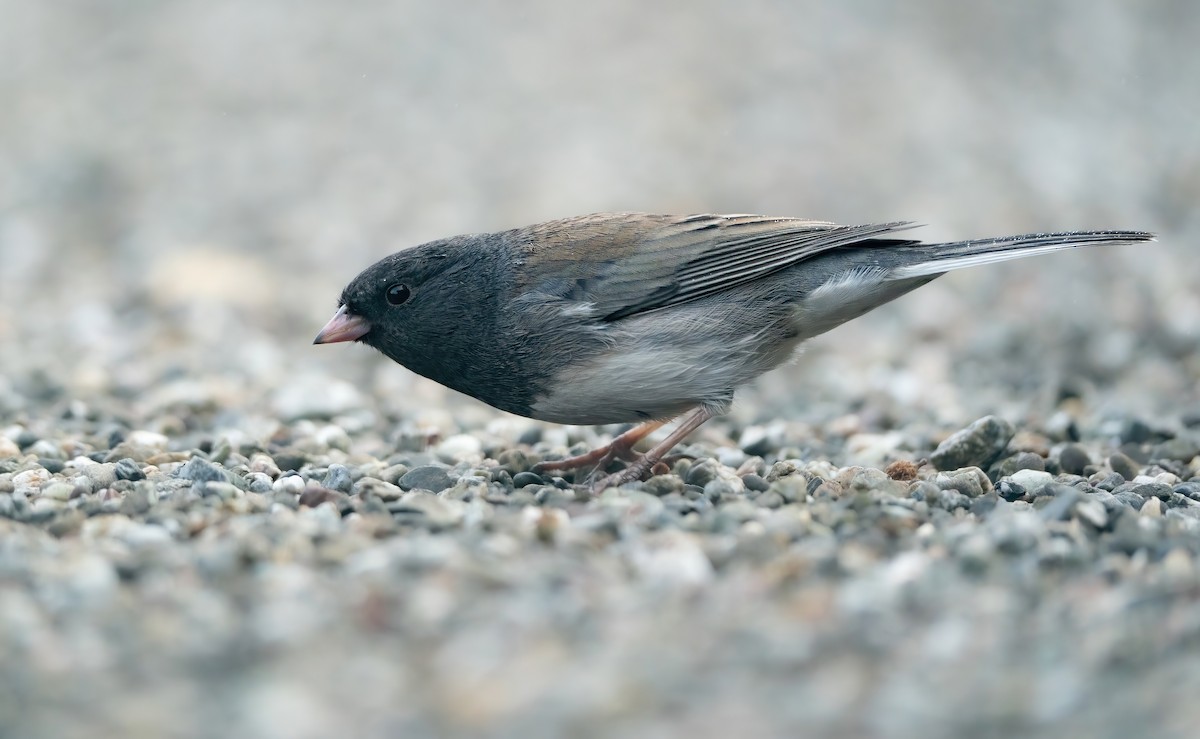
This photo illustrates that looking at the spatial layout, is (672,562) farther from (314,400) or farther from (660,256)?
(314,400)

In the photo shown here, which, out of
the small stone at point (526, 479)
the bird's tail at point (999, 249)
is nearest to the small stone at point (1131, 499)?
the bird's tail at point (999, 249)

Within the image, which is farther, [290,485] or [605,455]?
[605,455]

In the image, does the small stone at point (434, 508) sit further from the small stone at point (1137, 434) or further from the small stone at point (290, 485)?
the small stone at point (1137, 434)

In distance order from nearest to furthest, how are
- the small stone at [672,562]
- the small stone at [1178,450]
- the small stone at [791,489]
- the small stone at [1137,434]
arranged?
1. the small stone at [672,562]
2. the small stone at [791,489]
3. the small stone at [1178,450]
4. the small stone at [1137,434]

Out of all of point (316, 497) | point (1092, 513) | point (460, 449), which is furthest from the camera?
point (460, 449)

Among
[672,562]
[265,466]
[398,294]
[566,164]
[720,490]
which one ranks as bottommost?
[672,562]

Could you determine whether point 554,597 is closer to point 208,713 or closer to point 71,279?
point 208,713

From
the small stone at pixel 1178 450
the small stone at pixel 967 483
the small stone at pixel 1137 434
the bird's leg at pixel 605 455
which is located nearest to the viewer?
the small stone at pixel 967 483

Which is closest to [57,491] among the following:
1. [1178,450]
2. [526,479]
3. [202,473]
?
[202,473]
